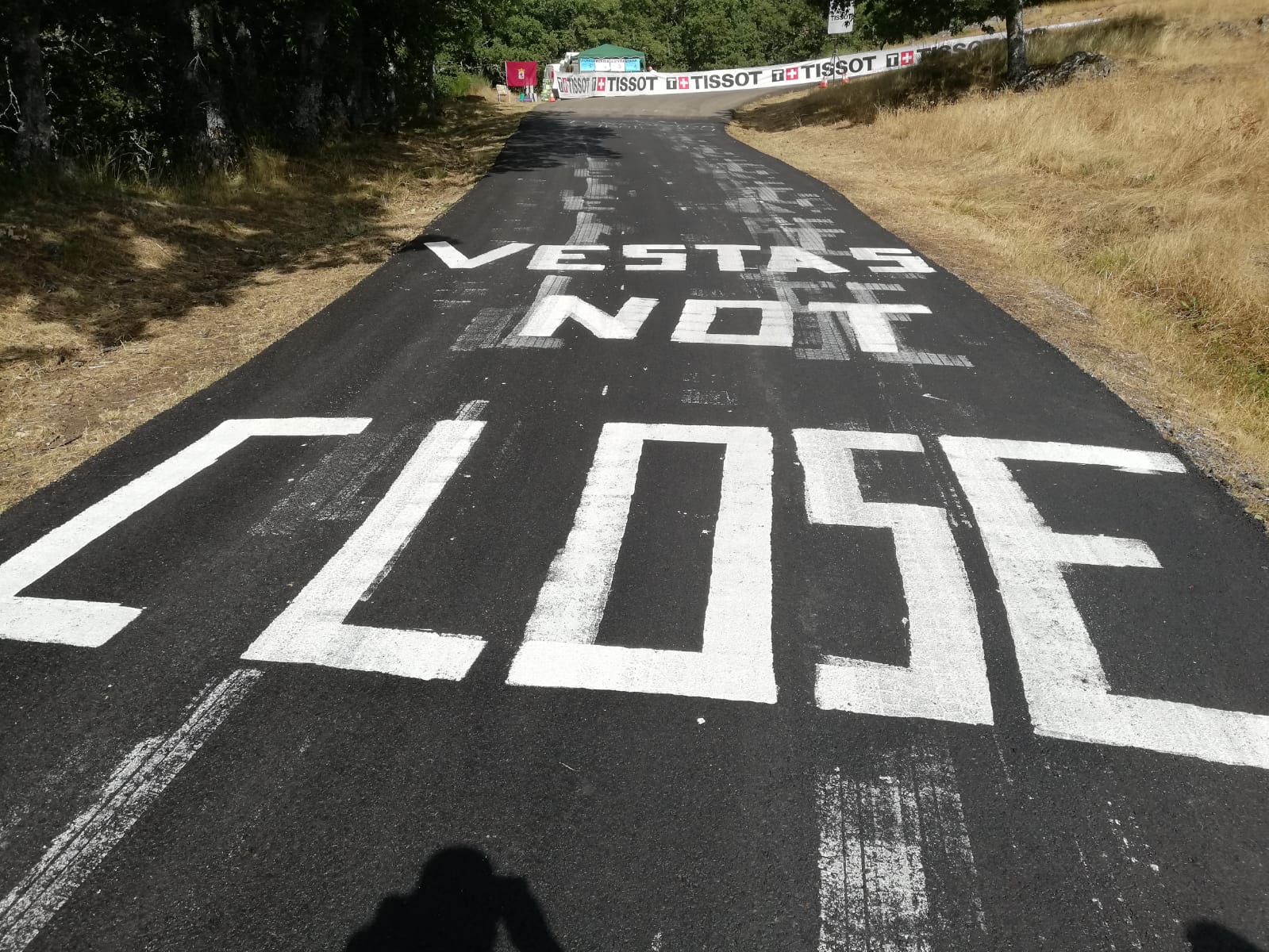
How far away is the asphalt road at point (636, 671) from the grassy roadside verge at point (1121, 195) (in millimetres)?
1499

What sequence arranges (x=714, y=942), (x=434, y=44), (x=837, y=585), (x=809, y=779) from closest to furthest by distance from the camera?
(x=714, y=942) → (x=809, y=779) → (x=837, y=585) → (x=434, y=44)

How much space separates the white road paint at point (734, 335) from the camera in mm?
7449

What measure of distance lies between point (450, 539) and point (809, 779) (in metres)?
2.42

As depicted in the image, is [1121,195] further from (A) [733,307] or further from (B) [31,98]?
(B) [31,98]

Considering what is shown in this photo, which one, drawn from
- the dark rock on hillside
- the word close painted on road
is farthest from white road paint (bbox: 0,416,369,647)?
the dark rock on hillside

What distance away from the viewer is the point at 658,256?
1031cm

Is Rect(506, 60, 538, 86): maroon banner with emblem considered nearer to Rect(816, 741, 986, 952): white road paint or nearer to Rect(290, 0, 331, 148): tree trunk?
Rect(290, 0, 331, 148): tree trunk

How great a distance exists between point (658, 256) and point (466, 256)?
2526 mm

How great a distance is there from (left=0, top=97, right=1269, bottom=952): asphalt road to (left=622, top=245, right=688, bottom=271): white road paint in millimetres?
3299

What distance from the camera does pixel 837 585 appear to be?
13.7 feet

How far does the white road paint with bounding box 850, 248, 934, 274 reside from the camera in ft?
32.4

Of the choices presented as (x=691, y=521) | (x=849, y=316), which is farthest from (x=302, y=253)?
(x=691, y=521)

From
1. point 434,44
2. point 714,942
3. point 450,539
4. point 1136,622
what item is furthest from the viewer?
point 434,44

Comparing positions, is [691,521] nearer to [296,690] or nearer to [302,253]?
[296,690]
